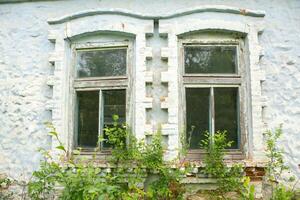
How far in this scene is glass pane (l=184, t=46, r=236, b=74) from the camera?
161 inches

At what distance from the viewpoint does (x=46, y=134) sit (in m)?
4.12

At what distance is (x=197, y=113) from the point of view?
159 inches

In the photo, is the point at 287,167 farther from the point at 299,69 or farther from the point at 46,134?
the point at 46,134

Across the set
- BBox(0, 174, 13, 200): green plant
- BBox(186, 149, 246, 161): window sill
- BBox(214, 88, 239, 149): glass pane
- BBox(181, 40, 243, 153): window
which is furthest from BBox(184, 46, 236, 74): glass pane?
BBox(0, 174, 13, 200): green plant

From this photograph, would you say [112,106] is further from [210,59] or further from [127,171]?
[210,59]

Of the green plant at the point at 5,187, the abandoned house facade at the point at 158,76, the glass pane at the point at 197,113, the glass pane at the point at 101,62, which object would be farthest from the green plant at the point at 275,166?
the green plant at the point at 5,187

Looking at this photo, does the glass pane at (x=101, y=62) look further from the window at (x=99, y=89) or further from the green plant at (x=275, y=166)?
the green plant at (x=275, y=166)

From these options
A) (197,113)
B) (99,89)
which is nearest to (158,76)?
(197,113)

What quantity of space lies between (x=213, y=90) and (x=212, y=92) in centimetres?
4

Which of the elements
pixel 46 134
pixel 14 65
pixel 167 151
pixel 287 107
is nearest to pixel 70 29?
pixel 14 65

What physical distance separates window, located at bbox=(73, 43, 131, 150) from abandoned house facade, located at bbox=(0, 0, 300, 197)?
0.01 metres

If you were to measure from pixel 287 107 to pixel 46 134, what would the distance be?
10.6 feet

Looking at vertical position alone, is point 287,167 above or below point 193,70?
below

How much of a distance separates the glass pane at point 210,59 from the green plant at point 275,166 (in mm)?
980
